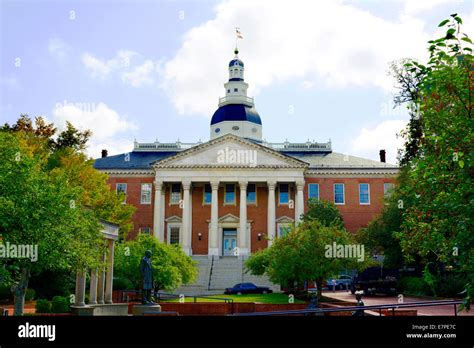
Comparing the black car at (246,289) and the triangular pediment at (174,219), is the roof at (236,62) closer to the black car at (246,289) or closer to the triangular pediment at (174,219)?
the triangular pediment at (174,219)

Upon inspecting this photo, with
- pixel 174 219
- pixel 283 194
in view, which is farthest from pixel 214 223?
pixel 283 194

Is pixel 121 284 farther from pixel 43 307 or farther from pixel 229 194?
pixel 229 194

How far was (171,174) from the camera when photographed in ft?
201

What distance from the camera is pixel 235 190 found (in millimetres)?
62906

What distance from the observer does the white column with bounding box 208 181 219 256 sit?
194 ft

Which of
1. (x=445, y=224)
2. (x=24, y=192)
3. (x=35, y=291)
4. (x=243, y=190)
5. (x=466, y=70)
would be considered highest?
(x=243, y=190)

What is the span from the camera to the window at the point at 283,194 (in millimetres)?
63031

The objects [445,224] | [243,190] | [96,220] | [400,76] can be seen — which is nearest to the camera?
[445,224]

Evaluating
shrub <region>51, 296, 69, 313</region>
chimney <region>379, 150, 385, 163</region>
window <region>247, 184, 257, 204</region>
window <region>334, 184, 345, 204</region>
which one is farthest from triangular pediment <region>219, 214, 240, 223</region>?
shrub <region>51, 296, 69, 313</region>

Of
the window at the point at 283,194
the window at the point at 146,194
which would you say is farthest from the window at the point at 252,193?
the window at the point at 146,194

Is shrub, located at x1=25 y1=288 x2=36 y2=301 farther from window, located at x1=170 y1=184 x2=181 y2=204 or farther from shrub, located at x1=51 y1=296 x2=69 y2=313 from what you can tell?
window, located at x1=170 y1=184 x2=181 y2=204
